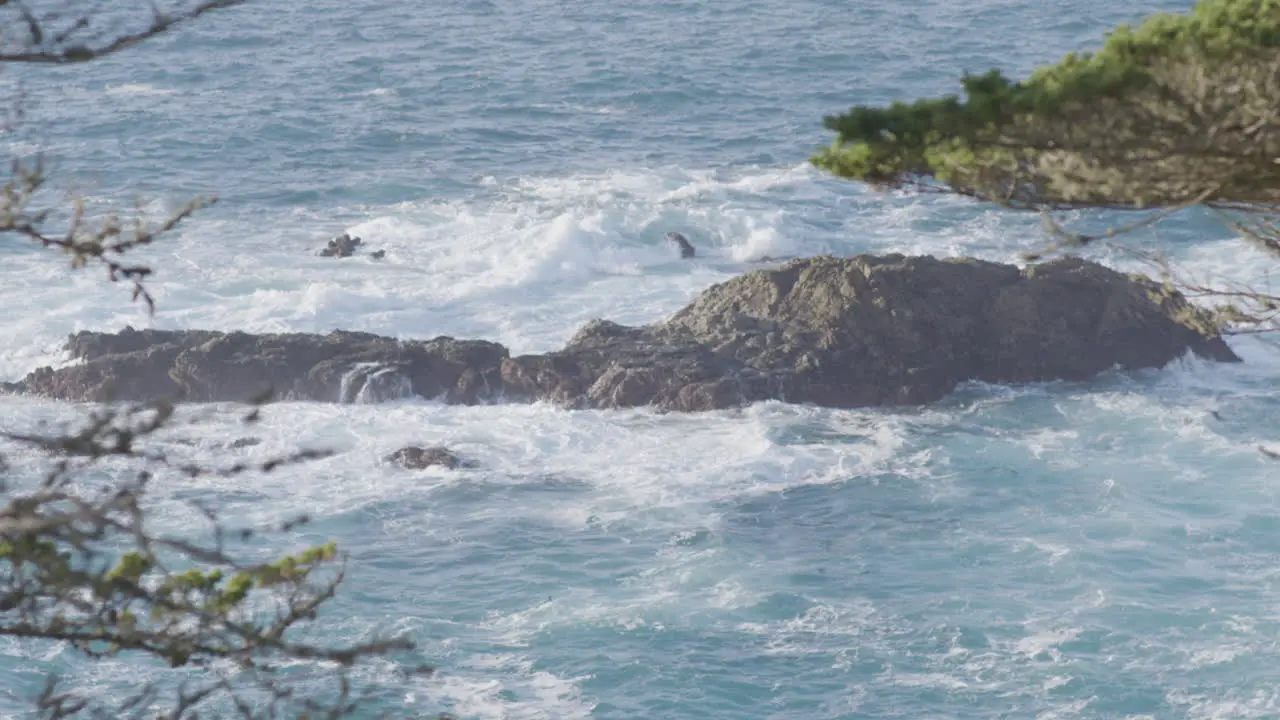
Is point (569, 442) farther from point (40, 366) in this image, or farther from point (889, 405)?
point (40, 366)

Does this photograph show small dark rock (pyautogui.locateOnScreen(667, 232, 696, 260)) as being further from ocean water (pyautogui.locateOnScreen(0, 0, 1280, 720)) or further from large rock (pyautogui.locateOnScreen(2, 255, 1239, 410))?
large rock (pyautogui.locateOnScreen(2, 255, 1239, 410))

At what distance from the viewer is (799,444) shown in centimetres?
2350

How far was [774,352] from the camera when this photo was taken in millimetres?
25297

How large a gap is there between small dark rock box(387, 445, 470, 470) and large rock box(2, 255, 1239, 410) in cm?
216

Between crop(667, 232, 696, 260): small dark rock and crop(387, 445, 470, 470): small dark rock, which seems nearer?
crop(387, 445, 470, 470): small dark rock

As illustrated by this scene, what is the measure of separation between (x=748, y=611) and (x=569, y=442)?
5528 mm

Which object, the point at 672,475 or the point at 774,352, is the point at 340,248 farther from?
the point at 672,475

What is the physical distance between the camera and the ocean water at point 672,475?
17.6m

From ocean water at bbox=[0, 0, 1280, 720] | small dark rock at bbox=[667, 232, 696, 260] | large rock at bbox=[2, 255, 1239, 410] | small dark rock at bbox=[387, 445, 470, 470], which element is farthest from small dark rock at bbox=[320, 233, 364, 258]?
small dark rock at bbox=[387, 445, 470, 470]

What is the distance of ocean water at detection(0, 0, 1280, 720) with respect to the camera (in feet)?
57.8

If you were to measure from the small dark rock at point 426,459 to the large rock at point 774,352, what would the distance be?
7.09 ft

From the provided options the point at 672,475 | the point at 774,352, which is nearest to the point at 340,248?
the point at 774,352

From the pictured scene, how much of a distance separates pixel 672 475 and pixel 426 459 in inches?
135

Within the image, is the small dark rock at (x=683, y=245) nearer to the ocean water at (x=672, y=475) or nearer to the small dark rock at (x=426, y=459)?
the ocean water at (x=672, y=475)
